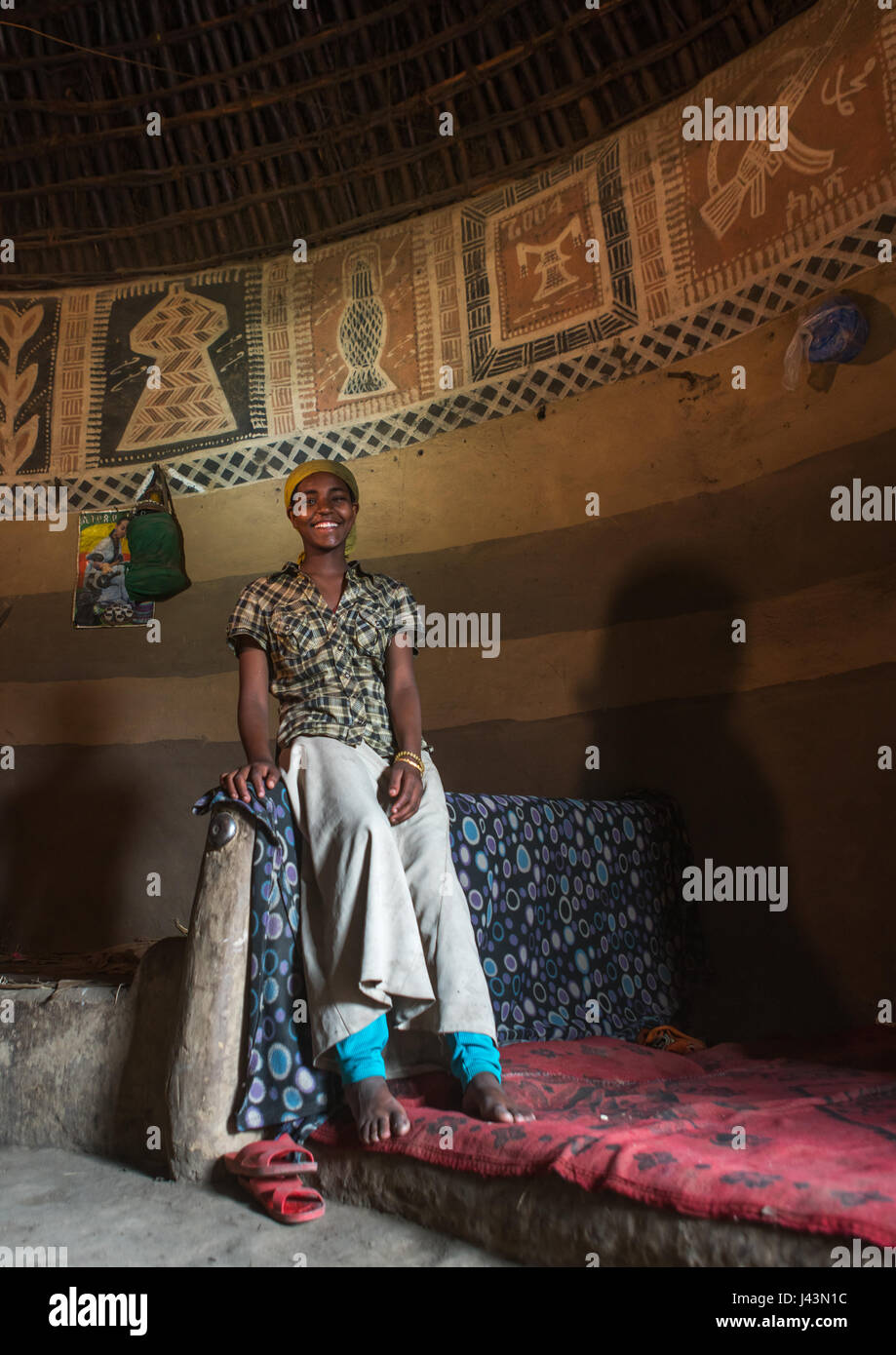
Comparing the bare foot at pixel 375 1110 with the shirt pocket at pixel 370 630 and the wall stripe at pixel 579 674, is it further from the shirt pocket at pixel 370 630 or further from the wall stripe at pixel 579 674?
the wall stripe at pixel 579 674

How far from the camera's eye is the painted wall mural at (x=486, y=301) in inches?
136

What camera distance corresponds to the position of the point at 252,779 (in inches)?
89.4

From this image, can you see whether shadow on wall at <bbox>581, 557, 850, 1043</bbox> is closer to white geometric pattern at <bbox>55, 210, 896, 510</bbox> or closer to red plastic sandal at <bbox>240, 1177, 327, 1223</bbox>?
white geometric pattern at <bbox>55, 210, 896, 510</bbox>

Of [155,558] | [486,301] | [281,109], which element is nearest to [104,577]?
[155,558]

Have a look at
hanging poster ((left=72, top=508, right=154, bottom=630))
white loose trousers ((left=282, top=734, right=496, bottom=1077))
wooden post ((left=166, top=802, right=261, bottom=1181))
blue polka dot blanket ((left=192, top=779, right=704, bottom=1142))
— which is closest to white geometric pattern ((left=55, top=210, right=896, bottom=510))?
hanging poster ((left=72, top=508, right=154, bottom=630))

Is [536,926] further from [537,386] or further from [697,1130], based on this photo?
[537,386]

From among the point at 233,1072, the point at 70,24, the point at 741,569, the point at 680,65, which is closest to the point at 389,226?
the point at 680,65

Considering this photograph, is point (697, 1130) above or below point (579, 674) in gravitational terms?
below

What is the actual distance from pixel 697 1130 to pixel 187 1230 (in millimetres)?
915

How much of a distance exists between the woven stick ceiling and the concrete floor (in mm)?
3977

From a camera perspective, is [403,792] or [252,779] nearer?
[252,779]

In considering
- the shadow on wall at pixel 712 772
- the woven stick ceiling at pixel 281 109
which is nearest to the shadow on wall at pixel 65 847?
the shadow on wall at pixel 712 772
